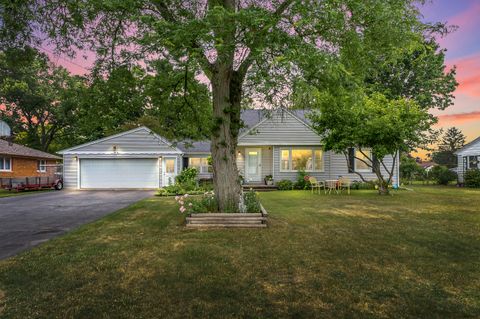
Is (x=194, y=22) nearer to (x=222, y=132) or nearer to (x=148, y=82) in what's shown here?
(x=222, y=132)

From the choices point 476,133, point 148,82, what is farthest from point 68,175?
point 476,133

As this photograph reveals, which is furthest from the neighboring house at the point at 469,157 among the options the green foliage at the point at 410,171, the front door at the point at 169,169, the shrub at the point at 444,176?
the front door at the point at 169,169

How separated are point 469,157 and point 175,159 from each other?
23.9 m

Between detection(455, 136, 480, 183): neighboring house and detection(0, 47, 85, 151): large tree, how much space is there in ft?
122

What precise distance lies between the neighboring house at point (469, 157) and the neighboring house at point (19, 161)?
3653 cm

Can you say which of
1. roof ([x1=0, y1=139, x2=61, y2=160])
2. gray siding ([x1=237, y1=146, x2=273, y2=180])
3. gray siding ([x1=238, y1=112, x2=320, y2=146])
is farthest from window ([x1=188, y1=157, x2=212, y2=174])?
roof ([x1=0, y1=139, x2=61, y2=160])

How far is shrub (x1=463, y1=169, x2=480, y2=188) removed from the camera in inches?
858

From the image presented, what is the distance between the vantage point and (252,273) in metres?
4.60

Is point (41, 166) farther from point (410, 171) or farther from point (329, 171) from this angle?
point (410, 171)

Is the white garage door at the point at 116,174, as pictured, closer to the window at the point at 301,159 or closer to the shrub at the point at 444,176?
the window at the point at 301,159

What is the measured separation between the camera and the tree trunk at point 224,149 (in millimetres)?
8512

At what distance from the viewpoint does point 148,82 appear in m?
9.70

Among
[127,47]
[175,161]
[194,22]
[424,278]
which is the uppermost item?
[127,47]

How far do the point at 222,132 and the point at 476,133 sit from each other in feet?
93.4
